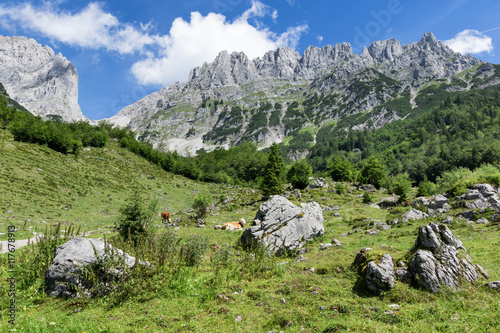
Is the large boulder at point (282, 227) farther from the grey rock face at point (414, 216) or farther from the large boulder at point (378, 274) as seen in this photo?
the grey rock face at point (414, 216)

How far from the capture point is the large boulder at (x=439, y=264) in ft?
28.8

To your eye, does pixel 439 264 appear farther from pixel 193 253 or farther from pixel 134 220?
pixel 134 220

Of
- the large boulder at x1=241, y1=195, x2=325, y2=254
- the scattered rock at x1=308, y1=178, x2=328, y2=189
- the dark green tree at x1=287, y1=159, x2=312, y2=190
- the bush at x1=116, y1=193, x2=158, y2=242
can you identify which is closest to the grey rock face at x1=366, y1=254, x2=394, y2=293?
the large boulder at x1=241, y1=195, x2=325, y2=254

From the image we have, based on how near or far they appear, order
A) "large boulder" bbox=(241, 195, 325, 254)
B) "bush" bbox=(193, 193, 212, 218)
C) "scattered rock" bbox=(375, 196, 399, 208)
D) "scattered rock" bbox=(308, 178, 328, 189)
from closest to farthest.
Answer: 1. "large boulder" bbox=(241, 195, 325, 254)
2. "bush" bbox=(193, 193, 212, 218)
3. "scattered rock" bbox=(375, 196, 399, 208)
4. "scattered rock" bbox=(308, 178, 328, 189)

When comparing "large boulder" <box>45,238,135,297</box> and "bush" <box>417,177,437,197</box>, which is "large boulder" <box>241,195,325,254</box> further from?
"bush" <box>417,177,437,197</box>

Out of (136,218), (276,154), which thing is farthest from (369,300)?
(276,154)

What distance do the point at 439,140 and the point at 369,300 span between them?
6826 inches

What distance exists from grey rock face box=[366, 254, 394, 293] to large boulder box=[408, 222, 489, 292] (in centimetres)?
85

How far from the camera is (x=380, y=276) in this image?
920 centimetres

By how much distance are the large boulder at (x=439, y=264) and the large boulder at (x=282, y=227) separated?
28.3 feet

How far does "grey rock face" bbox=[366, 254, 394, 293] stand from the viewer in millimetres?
9047

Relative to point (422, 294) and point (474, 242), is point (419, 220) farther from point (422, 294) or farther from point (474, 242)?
point (422, 294)

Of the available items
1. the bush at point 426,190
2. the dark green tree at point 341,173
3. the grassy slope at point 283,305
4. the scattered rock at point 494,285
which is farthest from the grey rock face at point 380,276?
the dark green tree at point 341,173

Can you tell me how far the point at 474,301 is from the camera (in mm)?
7629
